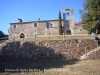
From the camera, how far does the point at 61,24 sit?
109 feet

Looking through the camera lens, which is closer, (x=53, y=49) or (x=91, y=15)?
(x=91, y=15)

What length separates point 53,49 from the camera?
18.0 meters

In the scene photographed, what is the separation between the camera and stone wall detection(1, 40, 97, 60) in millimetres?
17531

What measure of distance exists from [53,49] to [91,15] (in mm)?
7083

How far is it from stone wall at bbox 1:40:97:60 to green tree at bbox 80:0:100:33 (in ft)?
8.80

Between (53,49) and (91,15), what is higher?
(91,15)

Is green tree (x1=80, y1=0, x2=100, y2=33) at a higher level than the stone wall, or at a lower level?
higher

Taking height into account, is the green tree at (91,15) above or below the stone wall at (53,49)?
above

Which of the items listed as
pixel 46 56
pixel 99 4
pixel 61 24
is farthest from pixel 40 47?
pixel 61 24

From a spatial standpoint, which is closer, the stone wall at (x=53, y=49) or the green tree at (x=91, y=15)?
the green tree at (x=91, y=15)

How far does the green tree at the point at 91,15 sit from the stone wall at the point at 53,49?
8.80ft

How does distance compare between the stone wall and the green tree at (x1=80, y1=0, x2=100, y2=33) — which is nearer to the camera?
the green tree at (x1=80, y1=0, x2=100, y2=33)

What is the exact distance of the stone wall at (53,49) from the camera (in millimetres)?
17531

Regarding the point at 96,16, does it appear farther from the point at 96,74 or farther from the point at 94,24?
the point at 96,74
